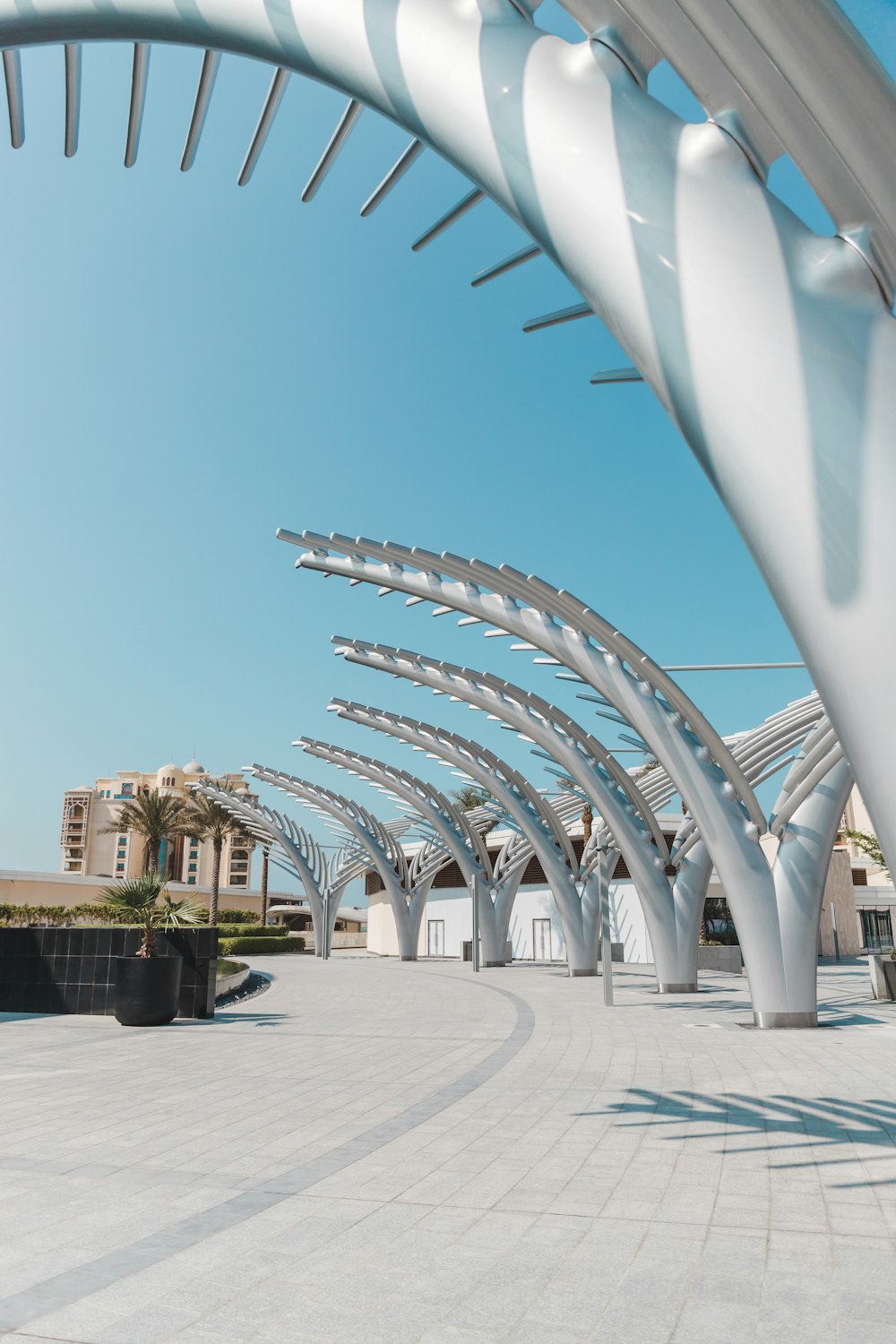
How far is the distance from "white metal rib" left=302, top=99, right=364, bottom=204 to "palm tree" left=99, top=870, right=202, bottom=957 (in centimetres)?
1083

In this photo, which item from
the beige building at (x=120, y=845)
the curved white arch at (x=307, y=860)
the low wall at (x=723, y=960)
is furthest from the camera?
the beige building at (x=120, y=845)

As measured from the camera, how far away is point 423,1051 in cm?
1104

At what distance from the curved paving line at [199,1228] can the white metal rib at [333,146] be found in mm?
5246

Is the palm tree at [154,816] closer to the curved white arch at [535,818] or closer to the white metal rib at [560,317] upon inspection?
the curved white arch at [535,818]

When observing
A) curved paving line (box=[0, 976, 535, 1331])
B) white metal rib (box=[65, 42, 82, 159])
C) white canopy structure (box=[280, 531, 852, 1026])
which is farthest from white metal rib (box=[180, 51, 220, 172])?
white canopy structure (box=[280, 531, 852, 1026])

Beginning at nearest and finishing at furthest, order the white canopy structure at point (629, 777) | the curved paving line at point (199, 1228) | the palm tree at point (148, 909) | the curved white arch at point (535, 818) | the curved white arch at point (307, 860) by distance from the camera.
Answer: the curved paving line at point (199, 1228) → the palm tree at point (148, 909) → the white canopy structure at point (629, 777) → the curved white arch at point (535, 818) → the curved white arch at point (307, 860)

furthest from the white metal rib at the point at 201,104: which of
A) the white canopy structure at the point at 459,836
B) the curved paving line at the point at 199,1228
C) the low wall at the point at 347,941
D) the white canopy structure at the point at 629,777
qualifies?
the low wall at the point at 347,941

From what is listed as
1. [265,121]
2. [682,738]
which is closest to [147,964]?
[682,738]

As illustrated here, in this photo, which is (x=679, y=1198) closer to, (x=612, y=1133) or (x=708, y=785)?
(x=612, y=1133)

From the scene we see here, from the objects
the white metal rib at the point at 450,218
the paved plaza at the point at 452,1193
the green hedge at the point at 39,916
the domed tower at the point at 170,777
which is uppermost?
the domed tower at the point at 170,777

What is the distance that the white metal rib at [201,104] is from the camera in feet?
17.5

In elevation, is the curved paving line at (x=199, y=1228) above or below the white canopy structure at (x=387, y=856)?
below

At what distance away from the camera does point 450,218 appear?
15.7 ft

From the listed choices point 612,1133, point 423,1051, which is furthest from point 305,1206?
point 423,1051
